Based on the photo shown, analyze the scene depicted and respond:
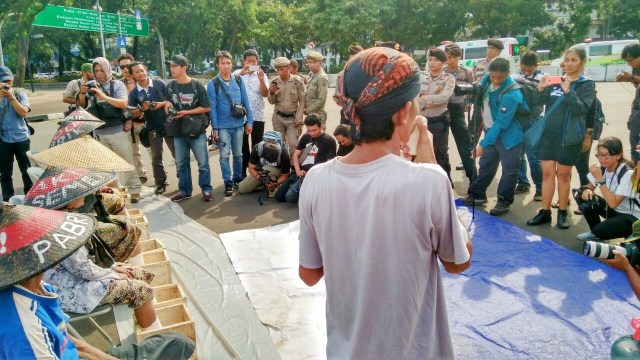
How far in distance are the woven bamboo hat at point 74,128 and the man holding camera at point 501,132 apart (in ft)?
12.1

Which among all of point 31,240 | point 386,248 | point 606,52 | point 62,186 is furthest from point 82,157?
point 606,52

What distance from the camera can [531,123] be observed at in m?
5.30

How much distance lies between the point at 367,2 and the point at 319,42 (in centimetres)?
602

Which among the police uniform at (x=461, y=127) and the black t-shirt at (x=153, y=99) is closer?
the police uniform at (x=461, y=127)

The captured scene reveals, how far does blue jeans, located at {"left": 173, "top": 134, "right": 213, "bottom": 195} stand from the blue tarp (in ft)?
10.9

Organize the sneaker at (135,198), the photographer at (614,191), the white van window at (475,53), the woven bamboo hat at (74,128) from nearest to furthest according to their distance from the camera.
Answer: the photographer at (614,191) < the woven bamboo hat at (74,128) < the sneaker at (135,198) < the white van window at (475,53)

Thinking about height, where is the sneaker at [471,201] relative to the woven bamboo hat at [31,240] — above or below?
below

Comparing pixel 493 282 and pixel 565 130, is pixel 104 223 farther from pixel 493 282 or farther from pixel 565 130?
pixel 565 130

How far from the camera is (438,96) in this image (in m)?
5.71

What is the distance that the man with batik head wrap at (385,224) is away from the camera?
1.28 metres

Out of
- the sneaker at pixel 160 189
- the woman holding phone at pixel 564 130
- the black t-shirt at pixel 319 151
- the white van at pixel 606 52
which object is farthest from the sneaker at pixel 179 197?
the white van at pixel 606 52

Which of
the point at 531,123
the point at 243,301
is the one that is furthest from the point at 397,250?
the point at 531,123

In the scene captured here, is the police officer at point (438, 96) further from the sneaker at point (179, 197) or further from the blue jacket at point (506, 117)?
the sneaker at point (179, 197)

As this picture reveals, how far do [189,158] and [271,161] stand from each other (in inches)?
39.5
